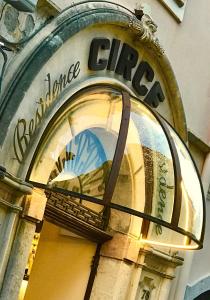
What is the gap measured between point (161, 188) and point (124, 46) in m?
1.58

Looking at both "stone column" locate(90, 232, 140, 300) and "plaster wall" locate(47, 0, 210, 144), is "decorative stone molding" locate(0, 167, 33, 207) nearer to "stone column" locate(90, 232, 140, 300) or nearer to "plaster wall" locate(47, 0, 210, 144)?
"stone column" locate(90, 232, 140, 300)

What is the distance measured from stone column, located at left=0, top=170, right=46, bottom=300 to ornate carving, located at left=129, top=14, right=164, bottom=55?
215cm

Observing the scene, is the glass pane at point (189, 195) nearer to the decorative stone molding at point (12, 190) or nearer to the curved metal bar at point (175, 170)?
the curved metal bar at point (175, 170)

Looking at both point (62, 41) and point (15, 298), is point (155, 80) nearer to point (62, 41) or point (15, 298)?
point (62, 41)

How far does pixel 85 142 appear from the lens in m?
8.21

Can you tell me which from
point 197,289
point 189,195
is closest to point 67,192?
point 189,195

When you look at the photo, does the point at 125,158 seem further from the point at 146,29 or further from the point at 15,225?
the point at 15,225

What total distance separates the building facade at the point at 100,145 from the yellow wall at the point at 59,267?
0.01m

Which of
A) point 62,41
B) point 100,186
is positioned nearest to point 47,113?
point 62,41

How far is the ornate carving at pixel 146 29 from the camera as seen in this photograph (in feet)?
27.4

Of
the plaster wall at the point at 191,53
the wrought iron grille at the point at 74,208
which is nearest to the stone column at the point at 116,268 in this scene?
the wrought iron grille at the point at 74,208

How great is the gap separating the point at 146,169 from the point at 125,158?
1.35ft

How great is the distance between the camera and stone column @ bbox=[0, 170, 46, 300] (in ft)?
22.2

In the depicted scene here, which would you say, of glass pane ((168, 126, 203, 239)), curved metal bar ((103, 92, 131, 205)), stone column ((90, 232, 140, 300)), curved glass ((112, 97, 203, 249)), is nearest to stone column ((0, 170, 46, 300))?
curved metal bar ((103, 92, 131, 205))
